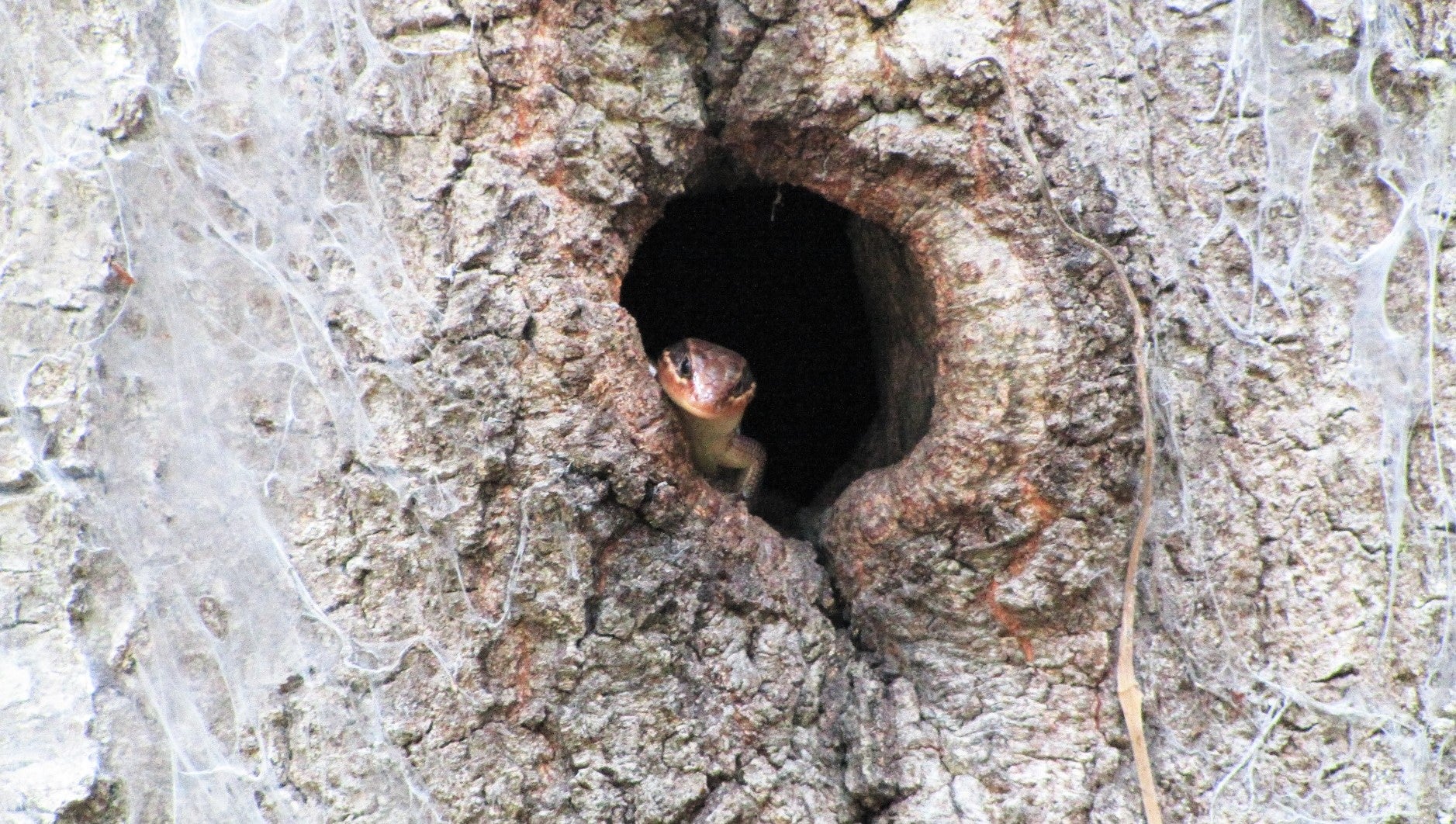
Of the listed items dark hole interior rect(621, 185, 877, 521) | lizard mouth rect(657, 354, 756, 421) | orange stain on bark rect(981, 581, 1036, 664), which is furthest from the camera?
dark hole interior rect(621, 185, 877, 521)

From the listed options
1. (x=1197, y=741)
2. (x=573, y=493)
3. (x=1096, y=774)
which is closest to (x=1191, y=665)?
(x=1197, y=741)

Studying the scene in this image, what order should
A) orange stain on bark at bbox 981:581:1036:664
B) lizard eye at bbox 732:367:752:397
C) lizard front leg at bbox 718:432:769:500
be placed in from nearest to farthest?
orange stain on bark at bbox 981:581:1036:664
lizard eye at bbox 732:367:752:397
lizard front leg at bbox 718:432:769:500

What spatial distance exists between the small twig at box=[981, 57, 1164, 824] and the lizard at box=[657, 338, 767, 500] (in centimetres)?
116

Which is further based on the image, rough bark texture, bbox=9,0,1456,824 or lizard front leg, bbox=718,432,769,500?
lizard front leg, bbox=718,432,769,500

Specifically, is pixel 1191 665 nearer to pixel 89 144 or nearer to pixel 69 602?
pixel 69 602

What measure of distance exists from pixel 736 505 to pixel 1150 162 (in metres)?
1.11

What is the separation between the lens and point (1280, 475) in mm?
1937

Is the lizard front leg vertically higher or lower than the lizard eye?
lower

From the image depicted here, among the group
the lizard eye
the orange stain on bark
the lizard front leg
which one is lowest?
the orange stain on bark

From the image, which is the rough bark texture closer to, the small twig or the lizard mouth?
the small twig

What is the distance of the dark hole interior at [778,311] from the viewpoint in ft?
12.6

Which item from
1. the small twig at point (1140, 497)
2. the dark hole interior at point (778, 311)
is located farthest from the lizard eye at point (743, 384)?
the small twig at point (1140, 497)

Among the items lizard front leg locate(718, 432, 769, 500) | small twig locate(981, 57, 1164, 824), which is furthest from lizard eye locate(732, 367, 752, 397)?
small twig locate(981, 57, 1164, 824)

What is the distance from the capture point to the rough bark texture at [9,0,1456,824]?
1826mm
